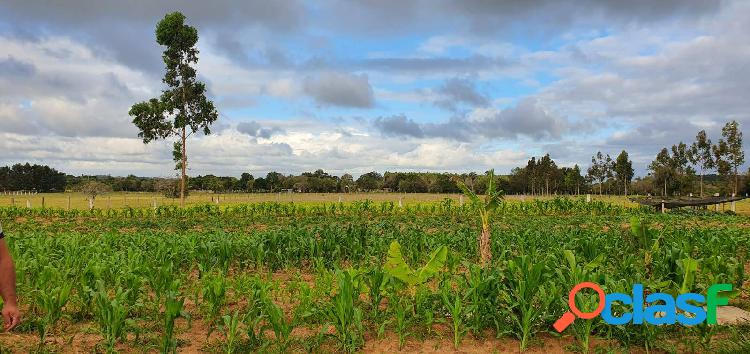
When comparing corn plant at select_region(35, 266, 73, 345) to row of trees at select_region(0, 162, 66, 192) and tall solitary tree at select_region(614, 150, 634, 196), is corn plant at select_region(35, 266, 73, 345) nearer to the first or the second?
tall solitary tree at select_region(614, 150, 634, 196)

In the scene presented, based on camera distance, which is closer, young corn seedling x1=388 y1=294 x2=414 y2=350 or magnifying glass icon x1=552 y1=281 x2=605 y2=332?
magnifying glass icon x1=552 y1=281 x2=605 y2=332

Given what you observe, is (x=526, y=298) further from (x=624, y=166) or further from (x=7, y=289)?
(x=624, y=166)

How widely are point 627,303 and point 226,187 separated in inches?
4899

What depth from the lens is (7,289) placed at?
3.49 meters

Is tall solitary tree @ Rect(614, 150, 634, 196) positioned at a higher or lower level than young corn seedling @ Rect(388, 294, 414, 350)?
higher

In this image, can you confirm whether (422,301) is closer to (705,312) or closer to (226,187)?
(705,312)

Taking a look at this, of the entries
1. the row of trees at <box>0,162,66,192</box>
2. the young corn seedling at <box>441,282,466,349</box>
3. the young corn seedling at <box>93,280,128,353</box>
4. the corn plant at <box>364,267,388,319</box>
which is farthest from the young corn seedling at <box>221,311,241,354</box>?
the row of trees at <box>0,162,66,192</box>

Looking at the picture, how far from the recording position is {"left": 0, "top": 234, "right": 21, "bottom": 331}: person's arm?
11.2 feet

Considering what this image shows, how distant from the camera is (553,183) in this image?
4473 inches

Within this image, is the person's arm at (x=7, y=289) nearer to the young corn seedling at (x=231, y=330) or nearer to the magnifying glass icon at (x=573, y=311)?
the young corn seedling at (x=231, y=330)
